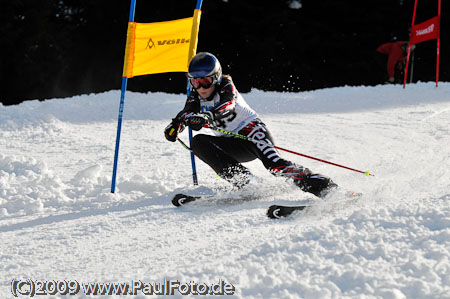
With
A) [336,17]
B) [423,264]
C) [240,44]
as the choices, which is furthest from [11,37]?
[423,264]

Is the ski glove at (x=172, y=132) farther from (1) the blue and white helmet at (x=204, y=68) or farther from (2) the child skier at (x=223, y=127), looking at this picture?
(1) the blue and white helmet at (x=204, y=68)

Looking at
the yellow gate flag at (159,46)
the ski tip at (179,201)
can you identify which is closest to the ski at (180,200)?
the ski tip at (179,201)

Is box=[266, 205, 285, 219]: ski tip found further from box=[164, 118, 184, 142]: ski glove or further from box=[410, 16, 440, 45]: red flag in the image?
box=[410, 16, 440, 45]: red flag

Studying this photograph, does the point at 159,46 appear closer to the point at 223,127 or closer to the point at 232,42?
the point at 223,127

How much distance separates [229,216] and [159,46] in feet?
5.70

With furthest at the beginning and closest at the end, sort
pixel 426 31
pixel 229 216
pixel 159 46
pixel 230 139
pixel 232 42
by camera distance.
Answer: pixel 232 42 < pixel 426 31 < pixel 159 46 < pixel 230 139 < pixel 229 216

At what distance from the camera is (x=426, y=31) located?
32.9 feet

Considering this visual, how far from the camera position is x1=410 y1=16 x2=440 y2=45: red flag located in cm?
980

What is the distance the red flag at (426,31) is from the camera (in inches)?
386

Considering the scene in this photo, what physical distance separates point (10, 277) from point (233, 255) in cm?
115

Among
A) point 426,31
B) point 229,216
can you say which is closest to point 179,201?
point 229,216

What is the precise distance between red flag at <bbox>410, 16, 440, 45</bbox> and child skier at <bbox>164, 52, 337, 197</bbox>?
730 cm

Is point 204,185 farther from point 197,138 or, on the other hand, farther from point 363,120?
point 363,120

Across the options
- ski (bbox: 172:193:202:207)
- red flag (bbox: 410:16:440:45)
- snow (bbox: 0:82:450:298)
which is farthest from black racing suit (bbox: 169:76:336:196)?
red flag (bbox: 410:16:440:45)
